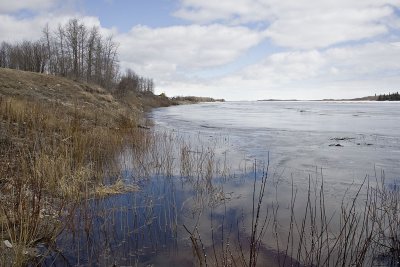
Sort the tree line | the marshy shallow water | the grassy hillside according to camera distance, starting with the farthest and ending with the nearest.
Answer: the tree line, the marshy shallow water, the grassy hillside

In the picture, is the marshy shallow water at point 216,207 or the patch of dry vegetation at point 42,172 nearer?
the patch of dry vegetation at point 42,172

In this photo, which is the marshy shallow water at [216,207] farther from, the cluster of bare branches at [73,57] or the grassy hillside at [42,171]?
the cluster of bare branches at [73,57]

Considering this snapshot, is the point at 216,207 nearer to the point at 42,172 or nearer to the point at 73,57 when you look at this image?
the point at 42,172

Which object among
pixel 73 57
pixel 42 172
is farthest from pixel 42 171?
pixel 73 57

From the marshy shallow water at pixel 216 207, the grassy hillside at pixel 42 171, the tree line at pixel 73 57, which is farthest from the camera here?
the tree line at pixel 73 57

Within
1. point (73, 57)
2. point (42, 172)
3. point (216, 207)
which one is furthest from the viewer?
point (73, 57)

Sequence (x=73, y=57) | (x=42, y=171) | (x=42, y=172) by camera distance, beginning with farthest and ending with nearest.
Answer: (x=73, y=57) → (x=42, y=171) → (x=42, y=172)

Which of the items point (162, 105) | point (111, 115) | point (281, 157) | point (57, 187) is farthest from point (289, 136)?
point (162, 105)

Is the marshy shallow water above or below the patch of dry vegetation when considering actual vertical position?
below

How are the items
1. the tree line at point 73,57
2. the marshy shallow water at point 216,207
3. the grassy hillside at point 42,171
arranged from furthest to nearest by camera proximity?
1. the tree line at point 73,57
2. the marshy shallow water at point 216,207
3. the grassy hillside at point 42,171

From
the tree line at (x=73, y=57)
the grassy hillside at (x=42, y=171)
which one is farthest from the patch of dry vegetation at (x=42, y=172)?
the tree line at (x=73, y=57)

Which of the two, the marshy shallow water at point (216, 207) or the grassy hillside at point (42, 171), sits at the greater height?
the grassy hillside at point (42, 171)

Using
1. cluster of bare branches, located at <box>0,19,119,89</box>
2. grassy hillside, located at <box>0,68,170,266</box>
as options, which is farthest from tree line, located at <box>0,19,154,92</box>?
grassy hillside, located at <box>0,68,170,266</box>

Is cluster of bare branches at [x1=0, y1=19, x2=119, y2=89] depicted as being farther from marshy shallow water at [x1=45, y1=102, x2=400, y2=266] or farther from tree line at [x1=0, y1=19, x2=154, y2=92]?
marshy shallow water at [x1=45, y1=102, x2=400, y2=266]
